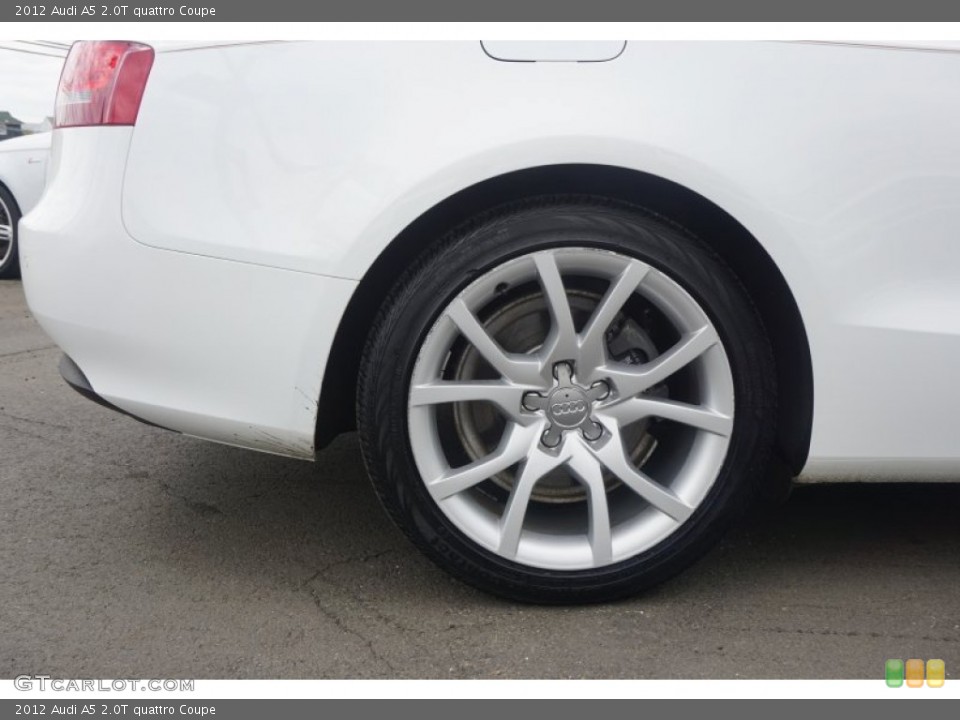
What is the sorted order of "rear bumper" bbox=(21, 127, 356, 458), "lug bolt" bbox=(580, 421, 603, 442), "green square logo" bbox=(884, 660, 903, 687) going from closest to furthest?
"green square logo" bbox=(884, 660, 903, 687)
"rear bumper" bbox=(21, 127, 356, 458)
"lug bolt" bbox=(580, 421, 603, 442)

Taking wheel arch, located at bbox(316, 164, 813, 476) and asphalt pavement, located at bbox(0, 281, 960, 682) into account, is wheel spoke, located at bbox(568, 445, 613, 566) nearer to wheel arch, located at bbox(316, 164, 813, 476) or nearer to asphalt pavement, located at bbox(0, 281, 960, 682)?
asphalt pavement, located at bbox(0, 281, 960, 682)

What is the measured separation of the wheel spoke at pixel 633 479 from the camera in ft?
6.79

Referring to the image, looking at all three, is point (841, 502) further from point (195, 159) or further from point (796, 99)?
→ point (195, 159)

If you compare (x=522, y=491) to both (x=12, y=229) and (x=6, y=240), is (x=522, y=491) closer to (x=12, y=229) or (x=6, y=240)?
(x=12, y=229)

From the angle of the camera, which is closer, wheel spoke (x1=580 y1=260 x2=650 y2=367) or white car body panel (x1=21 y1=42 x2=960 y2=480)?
white car body panel (x1=21 y1=42 x2=960 y2=480)

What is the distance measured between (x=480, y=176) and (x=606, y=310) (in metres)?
0.39

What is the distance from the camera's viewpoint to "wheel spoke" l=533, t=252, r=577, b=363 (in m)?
2.00

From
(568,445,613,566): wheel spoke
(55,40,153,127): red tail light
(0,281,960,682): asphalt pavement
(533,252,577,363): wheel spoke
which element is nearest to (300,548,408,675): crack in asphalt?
(0,281,960,682): asphalt pavement

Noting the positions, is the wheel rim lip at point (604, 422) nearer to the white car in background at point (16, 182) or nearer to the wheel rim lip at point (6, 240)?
the white car in background at point (16, 182)

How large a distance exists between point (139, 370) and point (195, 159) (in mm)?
481

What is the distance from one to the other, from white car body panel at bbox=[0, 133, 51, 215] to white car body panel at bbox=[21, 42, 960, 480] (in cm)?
497

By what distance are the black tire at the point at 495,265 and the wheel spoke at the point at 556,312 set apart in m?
0.04

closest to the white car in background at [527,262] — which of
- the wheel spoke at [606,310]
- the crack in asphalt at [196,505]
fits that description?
the wheel spoke at [606,310]

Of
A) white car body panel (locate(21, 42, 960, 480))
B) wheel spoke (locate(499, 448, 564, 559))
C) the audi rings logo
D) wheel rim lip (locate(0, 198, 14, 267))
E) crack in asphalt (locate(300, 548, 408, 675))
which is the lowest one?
wheel rim lip (locate(0, 198, 14, 267))
